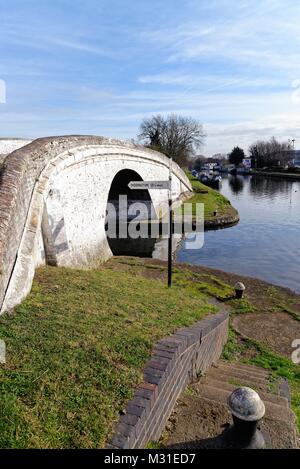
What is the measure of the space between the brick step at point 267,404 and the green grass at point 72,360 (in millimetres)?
814

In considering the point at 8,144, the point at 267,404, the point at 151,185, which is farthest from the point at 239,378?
the point at 8,144

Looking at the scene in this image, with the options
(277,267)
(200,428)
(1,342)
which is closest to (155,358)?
(200,428)

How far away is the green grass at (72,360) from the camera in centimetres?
296

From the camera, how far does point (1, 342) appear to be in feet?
13.2

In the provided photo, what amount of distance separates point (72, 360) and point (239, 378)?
2.63 meters

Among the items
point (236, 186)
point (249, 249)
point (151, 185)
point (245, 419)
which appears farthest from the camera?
point (236, 186)

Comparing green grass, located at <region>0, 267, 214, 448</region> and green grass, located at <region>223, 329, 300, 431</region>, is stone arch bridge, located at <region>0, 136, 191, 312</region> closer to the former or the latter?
green grass, located at <region>0, 267, 214, 448</region>

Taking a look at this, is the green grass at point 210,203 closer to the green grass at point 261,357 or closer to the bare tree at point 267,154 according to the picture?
the green grass at point 261,357

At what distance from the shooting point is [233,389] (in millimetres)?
4488

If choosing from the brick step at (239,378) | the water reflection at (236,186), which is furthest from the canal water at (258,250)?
the water reflection at (236,186)

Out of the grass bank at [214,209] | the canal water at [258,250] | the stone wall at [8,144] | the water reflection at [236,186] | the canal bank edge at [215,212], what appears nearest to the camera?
the canal water at [258,250]

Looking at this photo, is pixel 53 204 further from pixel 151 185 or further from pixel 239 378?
pixel 239 378

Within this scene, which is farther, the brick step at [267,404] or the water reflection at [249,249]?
the water reflection at [249,249]

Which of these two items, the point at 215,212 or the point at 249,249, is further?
the point at 215,212
